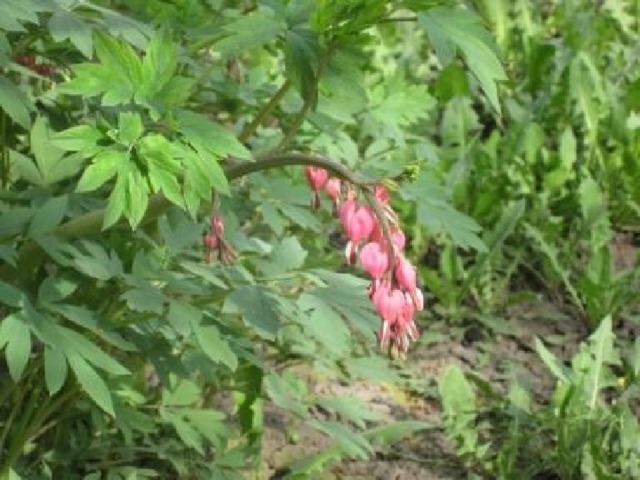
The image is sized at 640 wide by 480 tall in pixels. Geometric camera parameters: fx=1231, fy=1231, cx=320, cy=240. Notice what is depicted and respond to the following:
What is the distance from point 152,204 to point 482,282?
2238mm

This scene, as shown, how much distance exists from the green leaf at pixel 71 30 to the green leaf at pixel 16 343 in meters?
0.54

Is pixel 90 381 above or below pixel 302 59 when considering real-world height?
below

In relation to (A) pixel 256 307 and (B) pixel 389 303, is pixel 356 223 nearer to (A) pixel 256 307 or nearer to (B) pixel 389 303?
(B) pixel 389 303

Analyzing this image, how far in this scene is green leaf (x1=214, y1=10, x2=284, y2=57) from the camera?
7.10 ft

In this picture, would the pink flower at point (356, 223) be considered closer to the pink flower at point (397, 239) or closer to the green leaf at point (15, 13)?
the pink flower at point (397, 239)

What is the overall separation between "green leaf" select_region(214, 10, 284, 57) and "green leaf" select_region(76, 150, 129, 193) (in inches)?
10.9

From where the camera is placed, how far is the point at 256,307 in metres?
2.49

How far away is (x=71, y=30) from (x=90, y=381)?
69cm

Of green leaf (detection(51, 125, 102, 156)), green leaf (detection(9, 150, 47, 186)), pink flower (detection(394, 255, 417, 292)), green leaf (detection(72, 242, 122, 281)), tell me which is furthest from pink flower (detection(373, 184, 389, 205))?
green leaf (detection(9, 150, 47, 186))

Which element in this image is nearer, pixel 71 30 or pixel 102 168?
pixel 102 168

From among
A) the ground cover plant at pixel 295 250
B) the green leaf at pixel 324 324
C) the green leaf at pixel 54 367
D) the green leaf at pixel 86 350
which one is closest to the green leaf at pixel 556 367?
the ground cover plant at pixel 295 250

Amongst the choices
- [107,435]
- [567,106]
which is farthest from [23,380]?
[567,106]

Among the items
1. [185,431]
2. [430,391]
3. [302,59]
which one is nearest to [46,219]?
[302,59]

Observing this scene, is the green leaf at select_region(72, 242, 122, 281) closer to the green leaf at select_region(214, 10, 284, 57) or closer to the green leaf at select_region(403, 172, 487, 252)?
the green leaf at select_region(214, 10, 284, 57)
